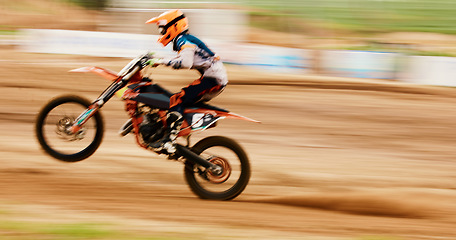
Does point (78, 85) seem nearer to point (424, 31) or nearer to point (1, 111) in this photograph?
point (1, 111)

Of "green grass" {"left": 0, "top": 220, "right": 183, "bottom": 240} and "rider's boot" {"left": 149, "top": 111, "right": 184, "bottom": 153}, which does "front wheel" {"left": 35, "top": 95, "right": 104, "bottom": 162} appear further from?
"green grass" {"left": 0, "top": 220, "right": 183, "bottom": 240}

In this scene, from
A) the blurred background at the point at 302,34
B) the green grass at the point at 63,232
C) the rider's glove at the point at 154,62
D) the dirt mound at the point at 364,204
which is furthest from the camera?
the blurred background at the point at 302,34

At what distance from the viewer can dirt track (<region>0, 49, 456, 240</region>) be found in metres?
5.16

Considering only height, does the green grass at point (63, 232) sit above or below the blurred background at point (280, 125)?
below

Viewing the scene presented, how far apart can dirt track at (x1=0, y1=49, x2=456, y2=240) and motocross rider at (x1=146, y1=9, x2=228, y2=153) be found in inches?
28.5

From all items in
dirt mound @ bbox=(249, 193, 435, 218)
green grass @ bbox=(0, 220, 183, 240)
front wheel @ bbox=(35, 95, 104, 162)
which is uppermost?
dirt mound @ bbox=(249, 193, 435, 218)

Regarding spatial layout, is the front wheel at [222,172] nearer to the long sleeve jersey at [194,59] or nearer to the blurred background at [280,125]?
the blurred background at [280,125]

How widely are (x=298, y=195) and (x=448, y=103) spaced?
7611 millimetres

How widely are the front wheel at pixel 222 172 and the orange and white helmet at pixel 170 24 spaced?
41.7 inches

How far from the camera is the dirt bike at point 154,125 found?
18.6ft

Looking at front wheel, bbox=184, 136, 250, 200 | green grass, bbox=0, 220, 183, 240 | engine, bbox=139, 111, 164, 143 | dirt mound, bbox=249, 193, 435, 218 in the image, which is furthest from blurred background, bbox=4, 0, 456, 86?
green grass, bbox=0, 220, 183, 240

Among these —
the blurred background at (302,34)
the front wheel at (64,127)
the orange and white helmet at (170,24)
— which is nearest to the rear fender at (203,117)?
the orange and white helmet at (170,24)

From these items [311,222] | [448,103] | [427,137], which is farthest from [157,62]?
[448,103]

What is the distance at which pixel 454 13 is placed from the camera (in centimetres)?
1970
